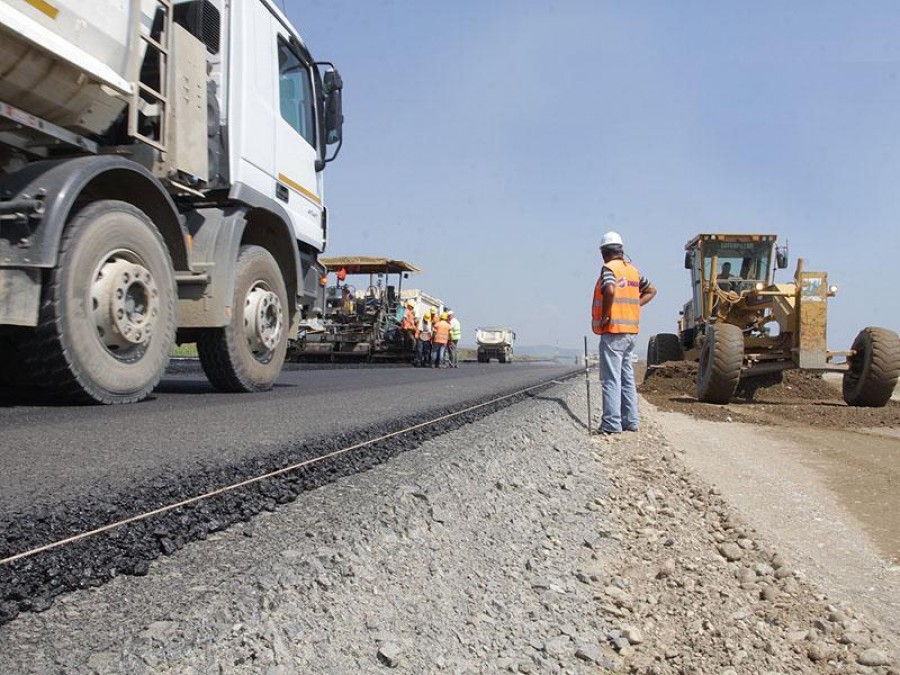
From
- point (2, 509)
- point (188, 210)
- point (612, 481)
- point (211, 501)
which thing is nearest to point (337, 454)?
point (211, 501)

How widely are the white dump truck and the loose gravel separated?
2.22 metres

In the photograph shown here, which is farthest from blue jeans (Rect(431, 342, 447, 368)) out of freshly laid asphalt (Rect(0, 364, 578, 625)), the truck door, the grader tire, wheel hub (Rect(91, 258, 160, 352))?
wheel hub (Rect(91, 258, 160, 352))

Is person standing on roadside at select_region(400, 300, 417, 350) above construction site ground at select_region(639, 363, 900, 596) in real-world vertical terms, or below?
above

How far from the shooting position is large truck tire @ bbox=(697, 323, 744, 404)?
387 inches

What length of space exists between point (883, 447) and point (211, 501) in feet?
22.1

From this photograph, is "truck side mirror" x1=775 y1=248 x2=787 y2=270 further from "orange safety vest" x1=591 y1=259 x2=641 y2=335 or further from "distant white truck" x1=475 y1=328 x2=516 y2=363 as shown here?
"distant white truck" x1=475 y1=328 x2=516 y2=363

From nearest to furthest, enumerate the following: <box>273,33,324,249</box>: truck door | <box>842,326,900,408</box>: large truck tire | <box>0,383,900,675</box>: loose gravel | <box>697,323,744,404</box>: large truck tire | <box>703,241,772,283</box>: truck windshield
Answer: <box>0,383,900,675</box>: loose gravel
<box>273,33,324,249</box>: truck door
<box>842,326,900,408</box>: large truck tire
<box>697,323,744,404</box>: large truck tire
<box>703,241,772,283</box>: truck windshield

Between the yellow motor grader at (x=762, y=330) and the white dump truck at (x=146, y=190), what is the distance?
6283mm

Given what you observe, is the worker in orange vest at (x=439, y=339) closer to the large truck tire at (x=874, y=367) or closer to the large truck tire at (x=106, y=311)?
the large truck tire at (x=874, y=367)

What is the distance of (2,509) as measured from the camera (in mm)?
2209

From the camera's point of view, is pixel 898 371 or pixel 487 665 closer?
pixel 487 665

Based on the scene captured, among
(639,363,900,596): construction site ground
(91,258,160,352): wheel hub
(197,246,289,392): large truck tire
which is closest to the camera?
(639,363,900,596): construction site ground

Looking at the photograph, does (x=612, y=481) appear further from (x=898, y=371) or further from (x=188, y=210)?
(x=898, y=371)

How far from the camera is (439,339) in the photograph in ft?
62.1
